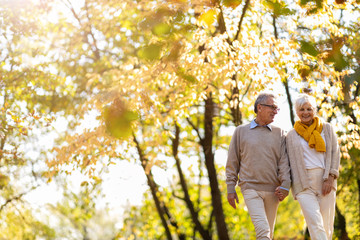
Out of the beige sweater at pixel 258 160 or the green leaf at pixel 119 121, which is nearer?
the beige sweater at pixel 258 160

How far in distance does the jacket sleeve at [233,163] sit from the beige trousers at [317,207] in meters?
0.69

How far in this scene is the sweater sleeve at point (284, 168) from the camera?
5230mm

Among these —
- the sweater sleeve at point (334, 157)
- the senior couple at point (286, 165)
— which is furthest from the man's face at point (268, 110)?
the sweater sleeve at point (334, 157)

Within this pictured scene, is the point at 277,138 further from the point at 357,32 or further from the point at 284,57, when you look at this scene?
the point at 357,32

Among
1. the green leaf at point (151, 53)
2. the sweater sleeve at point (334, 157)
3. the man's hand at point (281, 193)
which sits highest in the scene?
the green leaf at point (151, 53)

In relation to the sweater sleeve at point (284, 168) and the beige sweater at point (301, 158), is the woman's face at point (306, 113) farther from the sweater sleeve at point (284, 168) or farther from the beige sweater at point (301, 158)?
the sweater sleeve at point (284, 168)

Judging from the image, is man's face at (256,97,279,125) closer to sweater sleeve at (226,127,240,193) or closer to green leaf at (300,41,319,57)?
sweater sleeve at (226,127,240,193)

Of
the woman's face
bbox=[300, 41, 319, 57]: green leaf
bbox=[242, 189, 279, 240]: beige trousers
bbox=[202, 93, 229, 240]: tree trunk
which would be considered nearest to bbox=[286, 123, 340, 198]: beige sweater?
the woman's face

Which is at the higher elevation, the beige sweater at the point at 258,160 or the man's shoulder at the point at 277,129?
the man's shoulder at the point at 277,129

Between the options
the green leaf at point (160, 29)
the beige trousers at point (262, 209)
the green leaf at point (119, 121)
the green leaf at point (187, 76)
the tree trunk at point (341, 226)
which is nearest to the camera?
the green leaf at point (160, 29)

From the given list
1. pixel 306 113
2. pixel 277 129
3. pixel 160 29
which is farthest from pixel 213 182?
pixel 160 29

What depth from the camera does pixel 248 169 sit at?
5.30 meters

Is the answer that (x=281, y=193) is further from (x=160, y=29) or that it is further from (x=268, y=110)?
(x=160, y=29)

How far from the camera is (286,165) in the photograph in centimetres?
539
